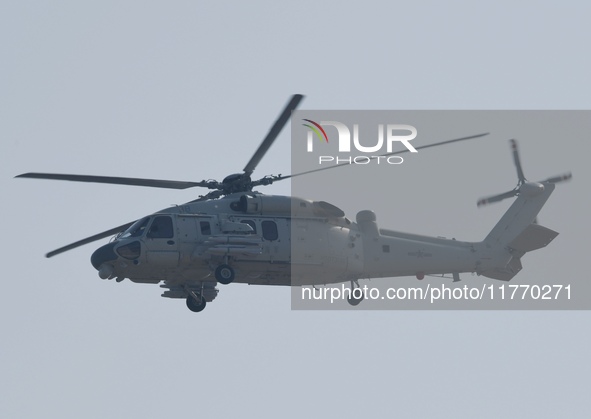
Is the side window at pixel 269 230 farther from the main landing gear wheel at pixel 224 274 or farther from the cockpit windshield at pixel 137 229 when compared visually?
the cockpit windshield at pixel 137 229

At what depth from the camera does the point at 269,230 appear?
40.8m

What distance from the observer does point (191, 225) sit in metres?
40.3

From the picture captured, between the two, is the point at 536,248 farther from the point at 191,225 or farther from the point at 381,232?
the point at 191,225

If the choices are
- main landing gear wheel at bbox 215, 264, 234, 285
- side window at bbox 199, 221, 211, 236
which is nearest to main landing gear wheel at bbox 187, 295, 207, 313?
main landing gear wheel at bbox 215, 264, 234, 285

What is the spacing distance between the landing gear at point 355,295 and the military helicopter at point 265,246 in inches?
1.7

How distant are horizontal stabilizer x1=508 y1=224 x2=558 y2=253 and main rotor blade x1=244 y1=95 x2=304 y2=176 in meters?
8.59

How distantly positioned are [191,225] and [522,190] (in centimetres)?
1074

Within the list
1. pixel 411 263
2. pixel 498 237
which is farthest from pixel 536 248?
pixel 411 263

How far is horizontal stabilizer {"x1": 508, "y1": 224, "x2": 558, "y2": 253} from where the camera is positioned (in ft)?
143

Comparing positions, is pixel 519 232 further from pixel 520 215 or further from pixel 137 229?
pixel 137 229

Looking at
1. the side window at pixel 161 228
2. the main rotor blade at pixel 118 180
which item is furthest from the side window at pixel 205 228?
the main rotor blade at pixel 118 180

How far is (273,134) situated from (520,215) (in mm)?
9458

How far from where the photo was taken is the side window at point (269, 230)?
40625 millimetres

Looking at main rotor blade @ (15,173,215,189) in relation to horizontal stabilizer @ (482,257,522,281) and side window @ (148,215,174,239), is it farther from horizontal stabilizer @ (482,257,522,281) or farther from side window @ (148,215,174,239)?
horizontal stabilizer @ (482,257,522,281)
